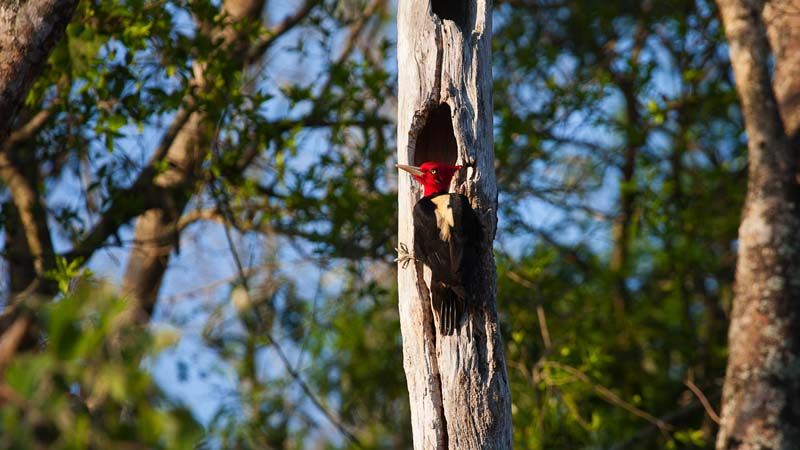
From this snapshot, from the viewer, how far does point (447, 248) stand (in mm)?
3789

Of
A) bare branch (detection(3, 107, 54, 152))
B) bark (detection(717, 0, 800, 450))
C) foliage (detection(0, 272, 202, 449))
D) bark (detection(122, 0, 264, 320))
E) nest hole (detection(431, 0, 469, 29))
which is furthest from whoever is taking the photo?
bark (detection(122, 0, 264, 320))

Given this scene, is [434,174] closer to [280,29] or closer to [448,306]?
[448,306]

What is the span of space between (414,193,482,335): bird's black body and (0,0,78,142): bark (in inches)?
68.3

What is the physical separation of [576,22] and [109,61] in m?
4.20

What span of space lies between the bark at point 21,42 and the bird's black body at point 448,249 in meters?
1.74

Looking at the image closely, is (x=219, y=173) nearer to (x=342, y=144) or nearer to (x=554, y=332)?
(x=342, y=144)

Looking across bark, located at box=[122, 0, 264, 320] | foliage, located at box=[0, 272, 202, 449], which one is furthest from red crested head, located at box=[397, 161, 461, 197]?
foliage, located at box=[0, 272, 202, 449]

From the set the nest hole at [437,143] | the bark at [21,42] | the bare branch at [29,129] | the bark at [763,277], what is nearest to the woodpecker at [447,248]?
the nest hole at [437,143]

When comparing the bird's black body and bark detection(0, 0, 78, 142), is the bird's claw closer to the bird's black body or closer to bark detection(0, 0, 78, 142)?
the bird's black body

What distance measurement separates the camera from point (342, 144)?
6559 millimetres

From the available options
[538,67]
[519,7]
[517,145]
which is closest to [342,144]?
[517,145]

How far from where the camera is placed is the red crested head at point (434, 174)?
13.3 ft

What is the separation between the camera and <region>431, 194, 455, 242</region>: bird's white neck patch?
375cm

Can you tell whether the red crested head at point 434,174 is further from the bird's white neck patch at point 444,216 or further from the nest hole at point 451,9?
the nest hole at point 451,9
